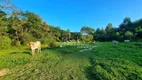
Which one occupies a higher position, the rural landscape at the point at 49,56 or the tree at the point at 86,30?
the tree at the point at 86,30

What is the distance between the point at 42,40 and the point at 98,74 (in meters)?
24.0

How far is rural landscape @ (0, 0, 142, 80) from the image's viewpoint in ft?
25.5

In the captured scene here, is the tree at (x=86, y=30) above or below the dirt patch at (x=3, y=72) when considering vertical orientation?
above

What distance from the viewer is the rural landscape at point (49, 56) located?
7781mm

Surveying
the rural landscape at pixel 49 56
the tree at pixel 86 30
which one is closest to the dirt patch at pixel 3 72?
the rural landscape at pixel 49 56

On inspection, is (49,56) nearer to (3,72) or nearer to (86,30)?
(3,72)

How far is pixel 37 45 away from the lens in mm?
17828

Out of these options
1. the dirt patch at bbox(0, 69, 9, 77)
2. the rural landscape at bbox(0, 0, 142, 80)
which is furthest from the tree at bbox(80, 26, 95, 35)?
the dirt patch at bbox(0, 69, 9, 77)

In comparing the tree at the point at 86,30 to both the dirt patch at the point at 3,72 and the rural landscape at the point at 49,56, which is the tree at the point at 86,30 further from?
the dirt patch at the point at 3,72

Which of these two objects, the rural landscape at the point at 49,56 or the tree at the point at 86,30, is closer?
the rural landscape at the point at 49,56

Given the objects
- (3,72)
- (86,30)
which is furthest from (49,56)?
(86,30)

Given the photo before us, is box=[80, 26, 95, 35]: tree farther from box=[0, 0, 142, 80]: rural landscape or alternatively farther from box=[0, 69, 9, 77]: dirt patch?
box=[0, 69, 9, 77]: dirt patch

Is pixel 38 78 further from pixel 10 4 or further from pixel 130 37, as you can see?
pixel 130 37

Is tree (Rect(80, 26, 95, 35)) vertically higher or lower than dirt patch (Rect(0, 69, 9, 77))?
higher
